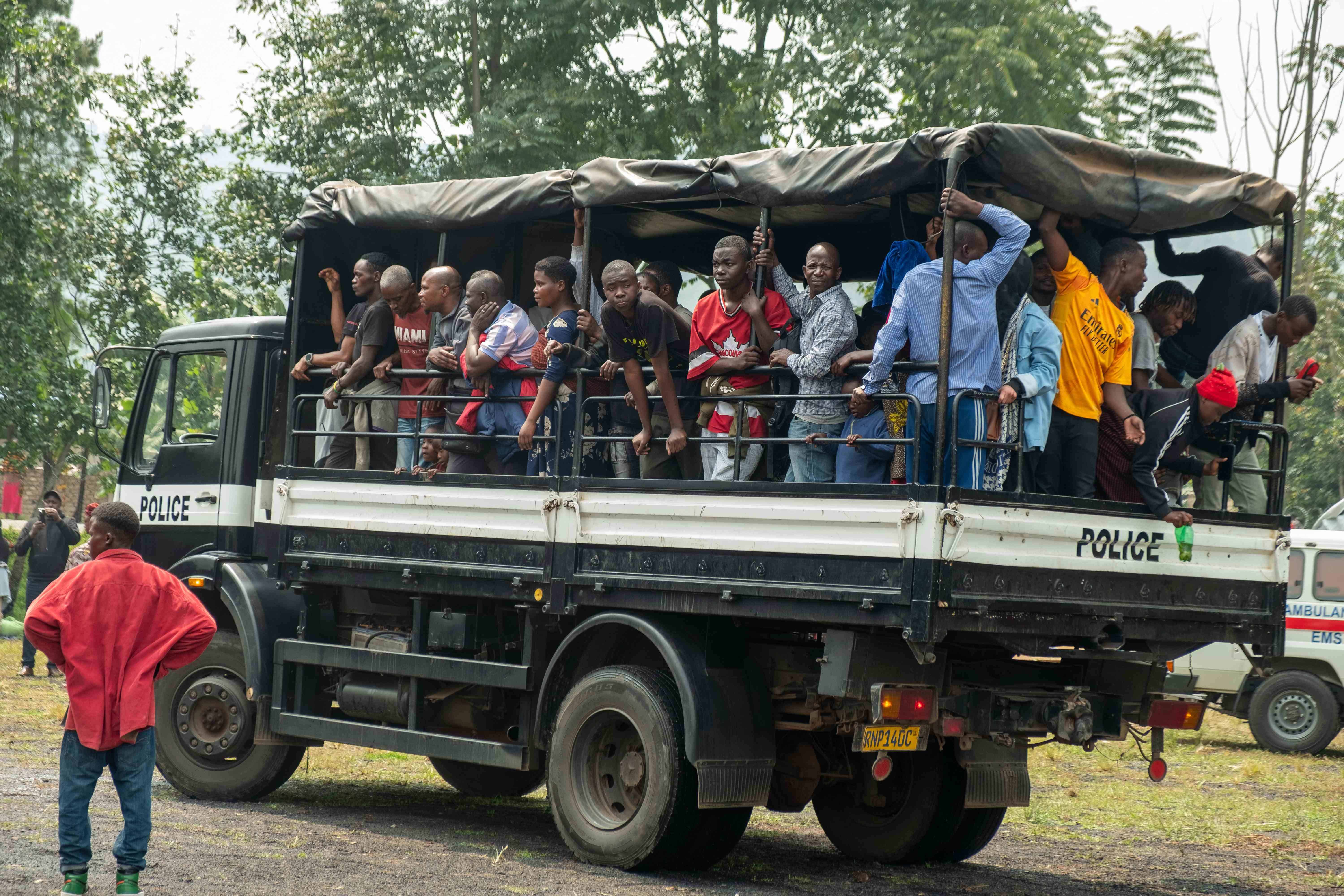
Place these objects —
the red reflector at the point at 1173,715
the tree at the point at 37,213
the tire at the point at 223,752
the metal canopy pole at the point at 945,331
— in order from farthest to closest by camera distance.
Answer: the tree at the point at 37,213 → the tire at the point at 223,752 → the red reflector at the point at 1173,715 → the metal canopy pole at the point at 945,331

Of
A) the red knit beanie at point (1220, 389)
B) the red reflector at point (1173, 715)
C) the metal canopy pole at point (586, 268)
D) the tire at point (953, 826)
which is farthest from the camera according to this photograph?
the tire at point (953, 826)

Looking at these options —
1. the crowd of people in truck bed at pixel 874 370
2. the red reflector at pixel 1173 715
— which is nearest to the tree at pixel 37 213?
the crowd of people in truck bed at pixel 874 370

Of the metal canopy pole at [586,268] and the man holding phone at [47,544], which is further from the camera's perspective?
the man holding phone at [47,544]

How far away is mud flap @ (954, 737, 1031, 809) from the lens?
6914mm

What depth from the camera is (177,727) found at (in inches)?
341

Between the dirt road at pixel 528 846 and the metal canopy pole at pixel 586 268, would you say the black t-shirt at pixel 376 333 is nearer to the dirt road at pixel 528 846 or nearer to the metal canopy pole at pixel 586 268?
the metal canopy pole at pixel 586 268

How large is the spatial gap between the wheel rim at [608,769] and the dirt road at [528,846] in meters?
0.25

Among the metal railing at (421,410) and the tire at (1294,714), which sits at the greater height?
the metal railing at (421,410)

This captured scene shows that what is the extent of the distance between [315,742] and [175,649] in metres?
2.60

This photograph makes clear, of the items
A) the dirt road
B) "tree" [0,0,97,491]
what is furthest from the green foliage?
"tree" [0,0,97,491]

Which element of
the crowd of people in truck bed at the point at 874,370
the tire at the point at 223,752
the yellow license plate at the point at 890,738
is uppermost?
the crowd of people in truck bed at the point at 874,370

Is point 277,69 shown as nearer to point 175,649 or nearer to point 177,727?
point 177,727

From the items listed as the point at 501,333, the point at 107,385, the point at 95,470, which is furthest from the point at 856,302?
the point at 95,470

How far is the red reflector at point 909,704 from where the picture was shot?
6.14 meters
